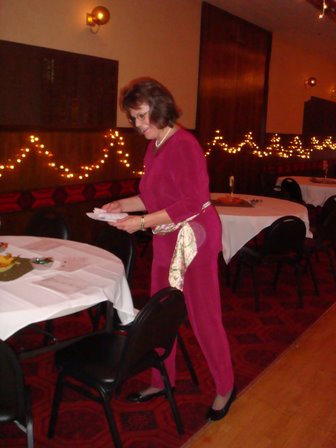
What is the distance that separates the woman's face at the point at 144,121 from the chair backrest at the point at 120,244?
0.83m

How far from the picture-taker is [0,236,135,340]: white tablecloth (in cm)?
175

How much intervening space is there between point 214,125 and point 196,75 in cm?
82

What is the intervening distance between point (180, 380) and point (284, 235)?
1497 mm

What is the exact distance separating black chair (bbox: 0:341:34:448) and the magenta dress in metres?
0.84

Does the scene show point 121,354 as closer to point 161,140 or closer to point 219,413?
point 219,413

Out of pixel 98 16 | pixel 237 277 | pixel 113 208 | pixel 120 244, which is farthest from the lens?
pixel 98 16

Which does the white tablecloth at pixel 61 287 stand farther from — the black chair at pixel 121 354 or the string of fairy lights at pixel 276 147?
the string of fairy lights at pixel 276 147

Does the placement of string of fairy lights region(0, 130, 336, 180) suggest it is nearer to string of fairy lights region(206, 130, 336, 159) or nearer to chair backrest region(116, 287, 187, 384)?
string of fairy lights region(206, 130, 336, 159)

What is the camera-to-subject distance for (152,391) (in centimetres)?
243

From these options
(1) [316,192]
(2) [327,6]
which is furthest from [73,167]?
(2) [327,6]

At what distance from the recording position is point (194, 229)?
2104 millimetres

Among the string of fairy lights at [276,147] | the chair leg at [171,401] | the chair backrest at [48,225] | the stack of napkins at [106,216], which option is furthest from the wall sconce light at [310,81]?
the chair leg at [171,401]

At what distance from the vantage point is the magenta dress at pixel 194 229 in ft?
6.57

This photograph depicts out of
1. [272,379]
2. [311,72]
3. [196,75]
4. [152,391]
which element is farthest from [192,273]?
[311,72]
